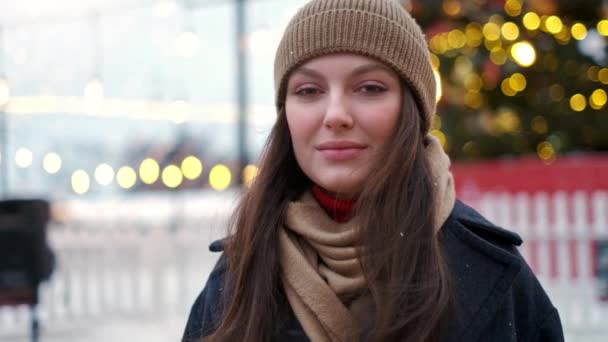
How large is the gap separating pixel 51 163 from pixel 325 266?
12603 mm

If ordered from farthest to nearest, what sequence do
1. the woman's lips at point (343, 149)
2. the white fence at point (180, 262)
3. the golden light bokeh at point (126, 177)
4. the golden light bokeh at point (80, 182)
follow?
the golden light bokeh at point (126, 177) < the golden light bokeh at point (80, 182) < the white fence at point (180, 262) < the woman's lips at point (343, 149)

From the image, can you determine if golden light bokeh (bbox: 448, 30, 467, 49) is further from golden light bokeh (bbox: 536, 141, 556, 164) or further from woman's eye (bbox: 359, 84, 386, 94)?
woman's eye (bbox: 359, 84, 386, 94)

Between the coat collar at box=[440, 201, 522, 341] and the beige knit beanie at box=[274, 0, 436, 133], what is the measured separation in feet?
0.83

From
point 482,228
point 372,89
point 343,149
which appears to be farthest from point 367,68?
point 482,228

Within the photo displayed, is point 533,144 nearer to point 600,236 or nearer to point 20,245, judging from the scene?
point 600,236

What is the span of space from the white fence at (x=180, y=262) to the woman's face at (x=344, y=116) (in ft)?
22.3

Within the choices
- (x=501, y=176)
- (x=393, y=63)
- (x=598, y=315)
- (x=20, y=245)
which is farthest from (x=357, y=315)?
(x=501, y=176)

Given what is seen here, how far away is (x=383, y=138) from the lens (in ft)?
7.06

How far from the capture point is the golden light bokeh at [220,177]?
1545 cm

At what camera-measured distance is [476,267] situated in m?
2.16

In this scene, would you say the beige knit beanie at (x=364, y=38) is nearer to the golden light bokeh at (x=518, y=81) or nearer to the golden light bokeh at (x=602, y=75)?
the golden light bokeh at (x=602, y=75)

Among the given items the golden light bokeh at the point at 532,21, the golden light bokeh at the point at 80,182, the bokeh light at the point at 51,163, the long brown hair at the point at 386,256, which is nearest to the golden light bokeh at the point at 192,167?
the golden light bokeh at the point at 80,182

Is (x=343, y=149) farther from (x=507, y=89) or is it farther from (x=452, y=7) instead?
(x=452, y=7)

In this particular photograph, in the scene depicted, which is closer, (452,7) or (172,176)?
(452,7)
